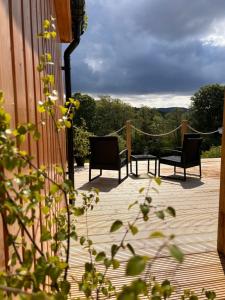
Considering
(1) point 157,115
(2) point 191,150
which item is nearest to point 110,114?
(1) point 157,115

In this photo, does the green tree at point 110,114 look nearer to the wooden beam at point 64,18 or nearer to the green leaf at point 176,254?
the wooden beam at point 64,18

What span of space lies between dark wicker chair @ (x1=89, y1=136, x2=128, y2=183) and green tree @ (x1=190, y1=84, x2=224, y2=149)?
711 inches

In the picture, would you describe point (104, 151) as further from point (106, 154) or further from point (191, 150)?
point (191, 150)

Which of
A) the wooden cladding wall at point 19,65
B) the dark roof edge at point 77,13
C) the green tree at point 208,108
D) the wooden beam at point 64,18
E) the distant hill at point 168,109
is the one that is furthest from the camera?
the distant hill at point 168,109

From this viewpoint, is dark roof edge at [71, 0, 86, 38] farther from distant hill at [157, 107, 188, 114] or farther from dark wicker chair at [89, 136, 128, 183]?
distant hill at [157, 107, 188, 114]

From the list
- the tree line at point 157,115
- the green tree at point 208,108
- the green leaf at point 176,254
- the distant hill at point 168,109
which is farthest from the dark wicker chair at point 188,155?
the distant hill at point 168,109

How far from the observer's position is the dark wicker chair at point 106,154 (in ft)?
17.7

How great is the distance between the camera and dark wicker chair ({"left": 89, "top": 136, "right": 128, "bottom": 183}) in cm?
539

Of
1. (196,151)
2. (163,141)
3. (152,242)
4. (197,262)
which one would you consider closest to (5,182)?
(197,262)

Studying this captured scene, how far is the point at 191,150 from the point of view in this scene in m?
5.59

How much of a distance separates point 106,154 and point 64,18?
2.51 m

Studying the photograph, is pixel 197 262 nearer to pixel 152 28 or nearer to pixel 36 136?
pixel 36 136

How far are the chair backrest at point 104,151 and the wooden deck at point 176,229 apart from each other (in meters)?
0.37

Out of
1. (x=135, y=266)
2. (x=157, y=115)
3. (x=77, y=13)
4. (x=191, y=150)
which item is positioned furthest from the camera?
(x=157, y=115)
